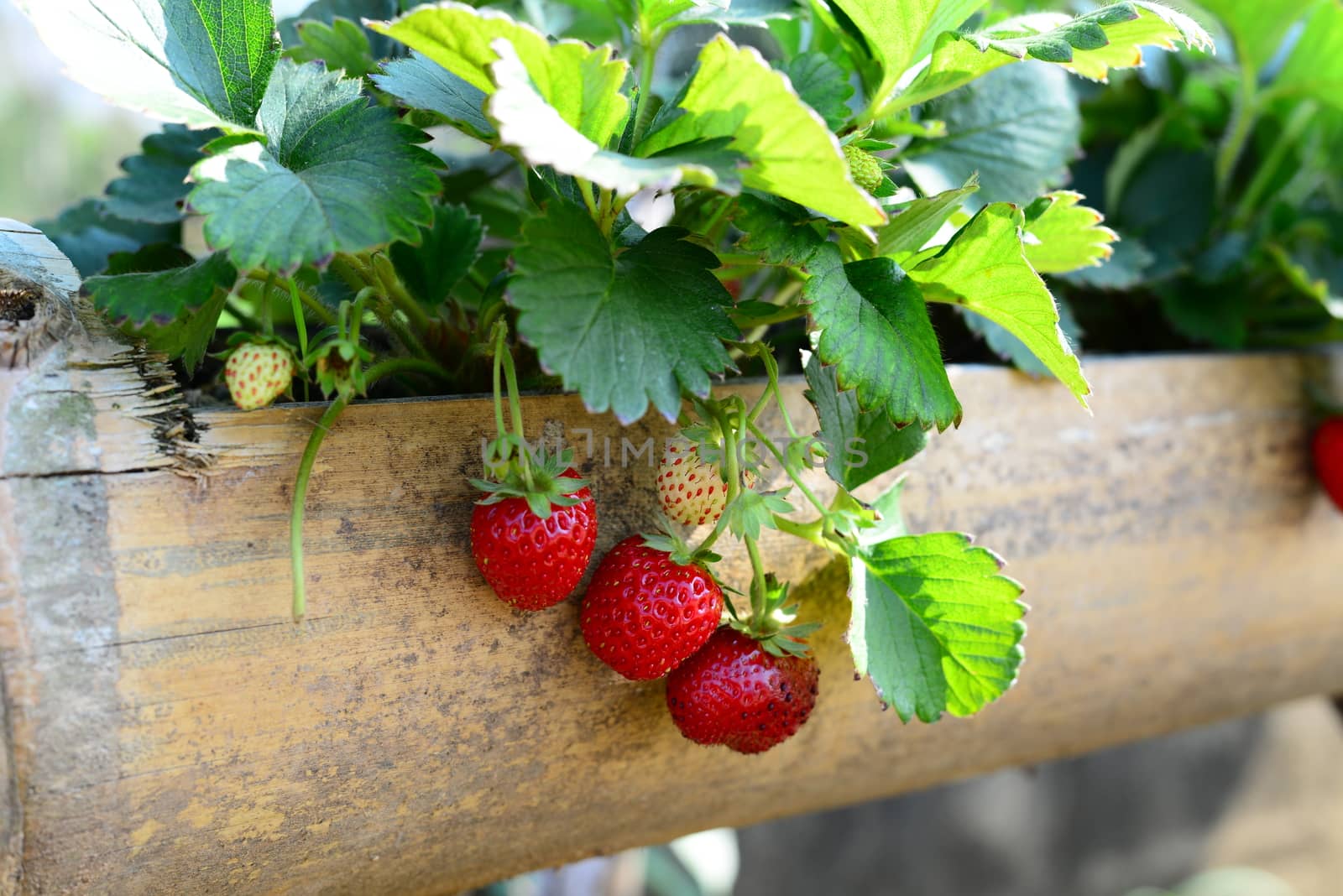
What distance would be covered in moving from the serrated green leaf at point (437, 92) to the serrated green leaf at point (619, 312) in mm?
61

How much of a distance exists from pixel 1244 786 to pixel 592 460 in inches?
76.4

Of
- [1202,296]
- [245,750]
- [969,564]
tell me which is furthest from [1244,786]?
[245,750]

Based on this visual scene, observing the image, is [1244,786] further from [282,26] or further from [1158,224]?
[282,26]

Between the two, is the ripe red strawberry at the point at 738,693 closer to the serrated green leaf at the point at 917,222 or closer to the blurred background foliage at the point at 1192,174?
the serrated green leaf at the point at 917,222

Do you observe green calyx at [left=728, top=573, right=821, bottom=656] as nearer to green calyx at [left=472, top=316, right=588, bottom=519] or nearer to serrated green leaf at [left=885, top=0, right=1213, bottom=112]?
green calyx at [left=472, top=316, right=588, bottom=519]

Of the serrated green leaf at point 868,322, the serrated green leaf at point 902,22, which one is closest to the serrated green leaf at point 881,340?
the serrated green leaf at point 868,322

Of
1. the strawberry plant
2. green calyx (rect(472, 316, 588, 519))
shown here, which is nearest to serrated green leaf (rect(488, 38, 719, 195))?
the strawberry plant

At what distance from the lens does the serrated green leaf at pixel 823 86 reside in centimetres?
43

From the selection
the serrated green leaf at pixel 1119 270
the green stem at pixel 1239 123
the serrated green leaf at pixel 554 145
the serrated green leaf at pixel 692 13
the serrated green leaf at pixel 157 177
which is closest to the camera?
the serrated green leaf at pixel 554 145

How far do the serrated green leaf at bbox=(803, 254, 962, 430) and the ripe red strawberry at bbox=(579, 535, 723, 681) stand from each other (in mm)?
113

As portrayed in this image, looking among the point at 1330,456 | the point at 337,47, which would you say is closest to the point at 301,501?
the point at 337,47

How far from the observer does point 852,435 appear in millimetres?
461

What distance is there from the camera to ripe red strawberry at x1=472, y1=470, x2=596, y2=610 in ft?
1.30

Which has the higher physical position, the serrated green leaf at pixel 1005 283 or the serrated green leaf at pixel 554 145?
the serrated green leaf at pixel 554 145
